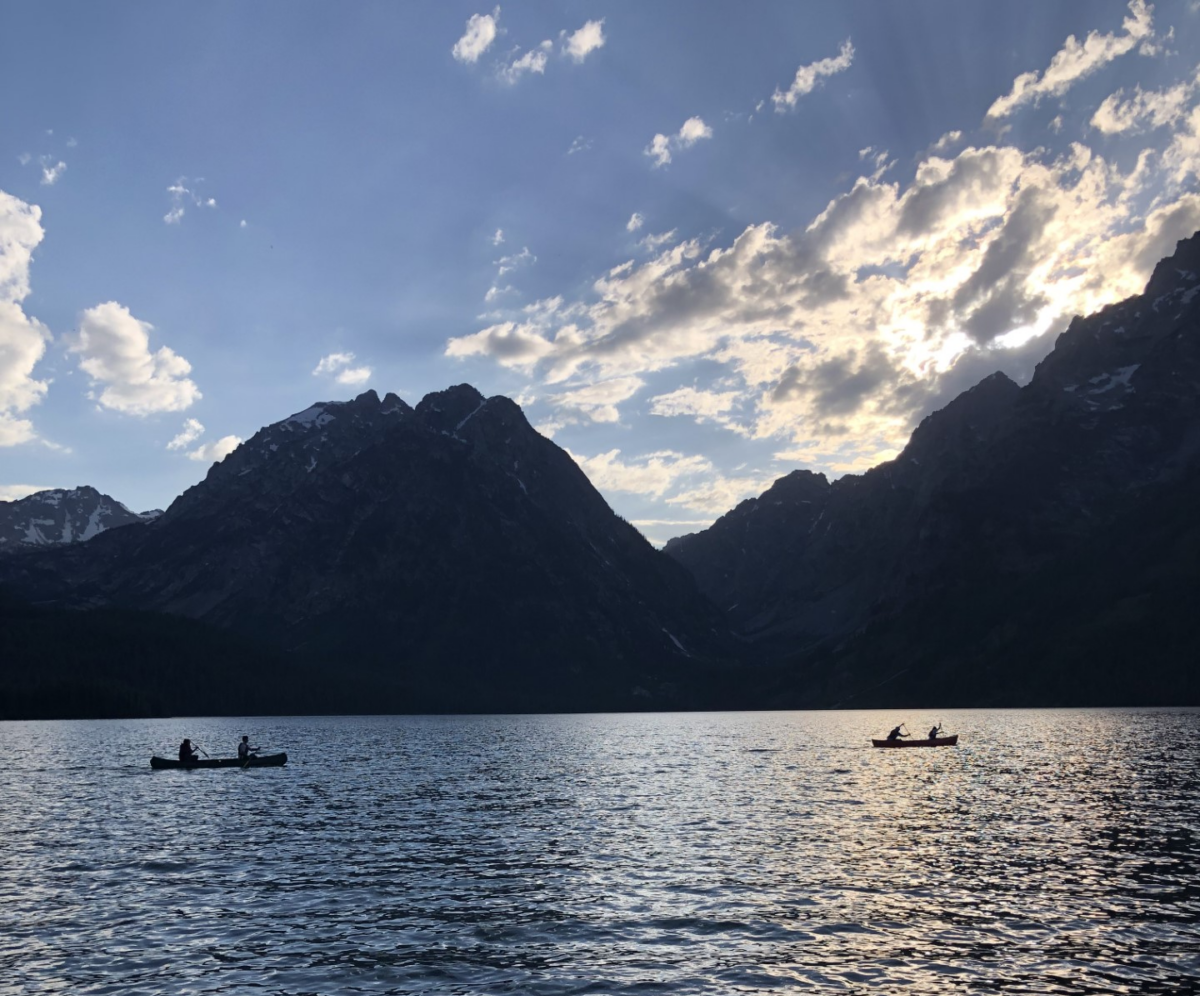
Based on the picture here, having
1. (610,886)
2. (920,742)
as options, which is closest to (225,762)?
(610,886)

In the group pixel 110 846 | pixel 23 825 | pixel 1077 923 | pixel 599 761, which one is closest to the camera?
pixel 1077 923

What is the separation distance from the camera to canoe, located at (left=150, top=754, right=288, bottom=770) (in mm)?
116438

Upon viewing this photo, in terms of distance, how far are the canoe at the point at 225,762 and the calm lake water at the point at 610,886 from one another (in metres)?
16.0

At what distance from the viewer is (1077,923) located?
1566 inches

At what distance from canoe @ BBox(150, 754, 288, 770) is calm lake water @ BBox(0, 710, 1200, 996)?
15952 mm

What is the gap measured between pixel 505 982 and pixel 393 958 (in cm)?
522

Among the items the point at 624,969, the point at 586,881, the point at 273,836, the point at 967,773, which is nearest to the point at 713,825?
the point at 586,881

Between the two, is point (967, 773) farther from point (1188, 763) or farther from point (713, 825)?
point (713, 825)

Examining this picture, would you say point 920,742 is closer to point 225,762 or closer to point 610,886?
point 225,762

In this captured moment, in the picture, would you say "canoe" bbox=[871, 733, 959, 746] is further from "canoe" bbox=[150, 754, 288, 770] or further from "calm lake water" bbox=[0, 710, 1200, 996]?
"canoe" bbox=[150, 754, 288, 770]

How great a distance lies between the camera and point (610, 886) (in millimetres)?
48500

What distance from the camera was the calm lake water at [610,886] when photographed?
34.2m

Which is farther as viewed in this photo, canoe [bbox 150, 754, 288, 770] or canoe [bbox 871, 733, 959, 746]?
canoe [bbox 871, 733, 959, 746]

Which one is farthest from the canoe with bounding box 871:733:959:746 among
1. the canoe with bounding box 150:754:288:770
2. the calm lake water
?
the canoe with bounding box 150:754:288:770
